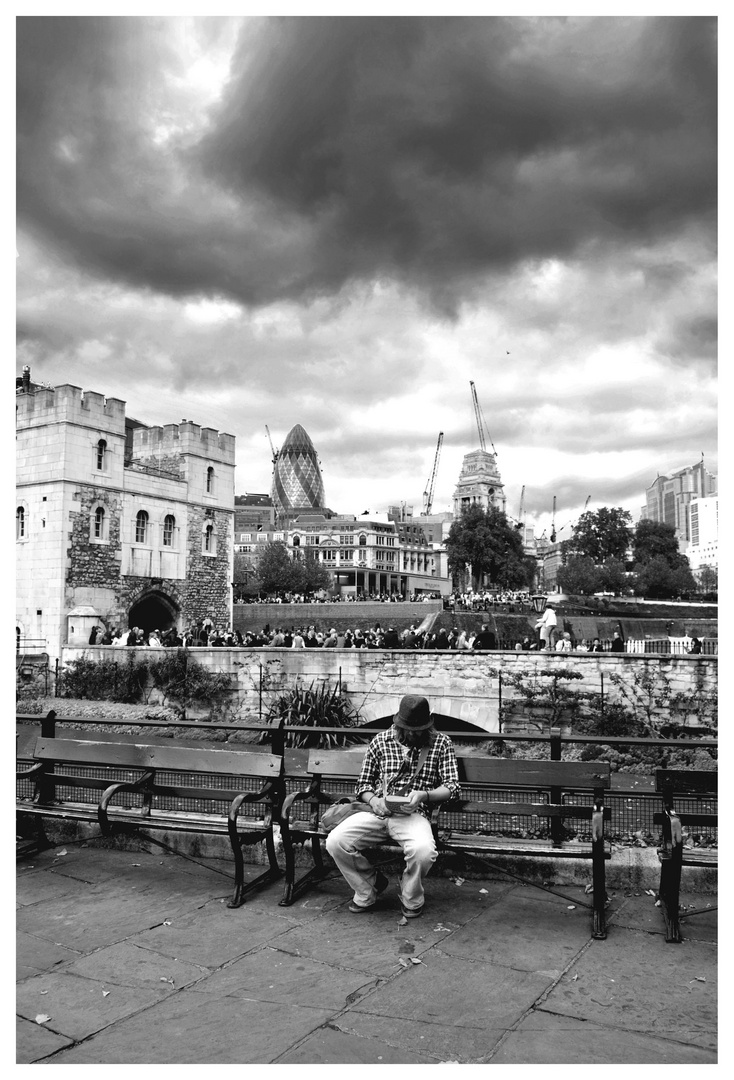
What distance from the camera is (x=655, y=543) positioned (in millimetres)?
81812

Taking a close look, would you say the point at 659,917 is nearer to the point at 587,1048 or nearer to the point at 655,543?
the point at 587,1048

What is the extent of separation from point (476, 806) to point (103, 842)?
285 cm

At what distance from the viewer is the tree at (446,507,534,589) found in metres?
69.2

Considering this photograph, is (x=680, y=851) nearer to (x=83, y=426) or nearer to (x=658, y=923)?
(x=658, y=923)

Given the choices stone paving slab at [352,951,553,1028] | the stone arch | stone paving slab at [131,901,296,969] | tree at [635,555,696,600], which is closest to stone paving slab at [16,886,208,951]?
stone paving slab at [131,901,296,969]

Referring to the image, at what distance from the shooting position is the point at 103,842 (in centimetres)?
580

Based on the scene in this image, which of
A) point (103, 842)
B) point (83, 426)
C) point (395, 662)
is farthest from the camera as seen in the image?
point (83, 426)

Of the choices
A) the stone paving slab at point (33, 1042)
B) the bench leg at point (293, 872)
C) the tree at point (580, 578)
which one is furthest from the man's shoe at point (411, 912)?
the tree at point (580, 578)

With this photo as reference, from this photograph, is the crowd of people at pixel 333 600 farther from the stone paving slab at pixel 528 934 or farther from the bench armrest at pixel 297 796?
the stone paving slab at pixel 528 934

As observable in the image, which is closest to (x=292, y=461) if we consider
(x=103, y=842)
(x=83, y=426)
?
(x=83, y=426)

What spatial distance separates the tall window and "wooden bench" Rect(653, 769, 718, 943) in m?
28.9

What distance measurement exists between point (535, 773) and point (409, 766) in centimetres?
78

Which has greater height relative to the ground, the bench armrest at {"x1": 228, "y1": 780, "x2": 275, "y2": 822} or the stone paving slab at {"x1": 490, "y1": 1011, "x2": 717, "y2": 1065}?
the bench armrest at {"x1": 228, "y1": 780, "x2": 275, "y2": 822}

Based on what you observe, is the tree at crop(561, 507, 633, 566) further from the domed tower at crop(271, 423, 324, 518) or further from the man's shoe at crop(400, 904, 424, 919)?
the domed tower at crop(271, 423, 324, 518)
